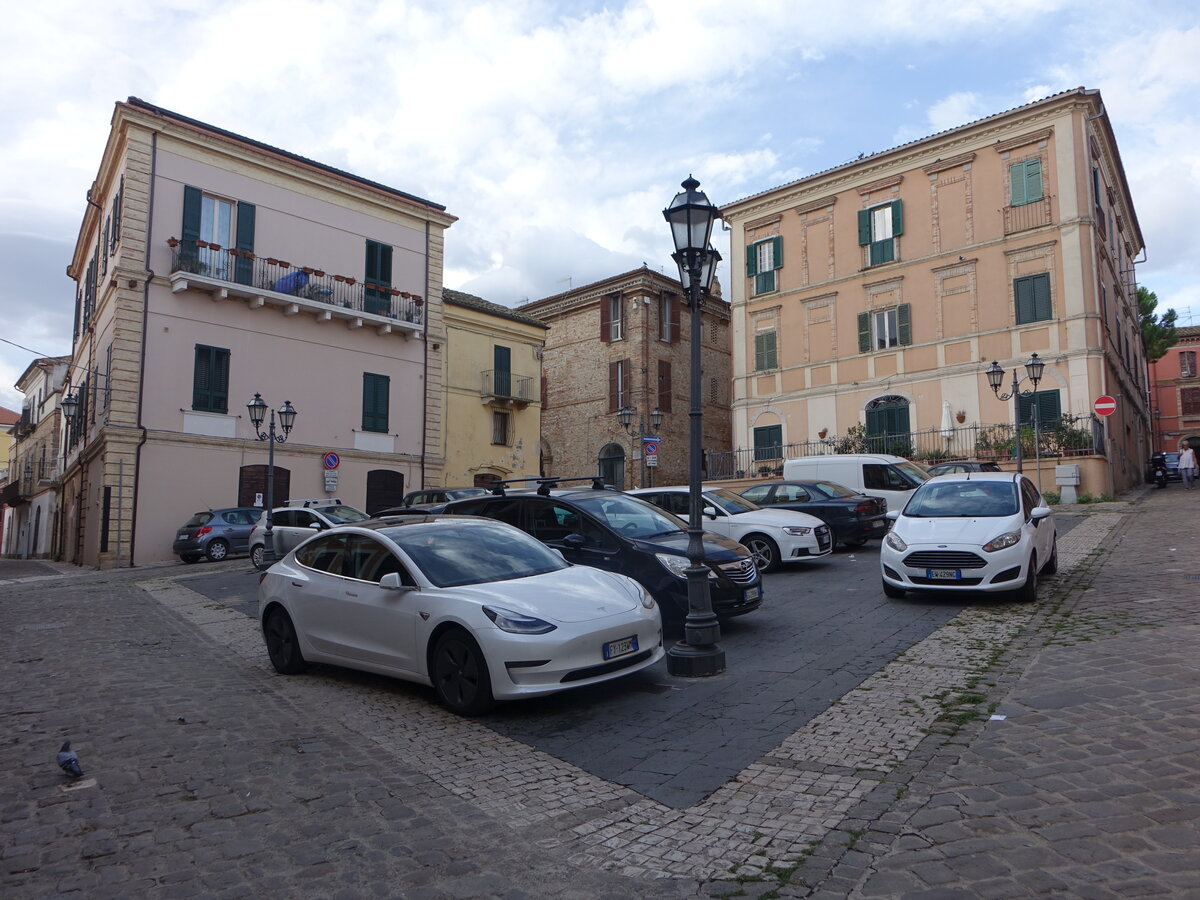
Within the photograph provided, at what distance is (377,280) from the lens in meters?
29.9

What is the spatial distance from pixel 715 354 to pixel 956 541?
35.0 m

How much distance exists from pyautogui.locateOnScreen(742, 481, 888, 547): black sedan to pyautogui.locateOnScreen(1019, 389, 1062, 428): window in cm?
1340

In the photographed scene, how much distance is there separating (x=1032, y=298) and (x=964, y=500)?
19763mm

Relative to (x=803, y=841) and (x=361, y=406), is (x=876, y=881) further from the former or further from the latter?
(x=361, y=406)

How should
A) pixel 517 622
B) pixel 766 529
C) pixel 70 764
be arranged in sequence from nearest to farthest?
pixel 70 764, pixel 517 622, pixel 766 529

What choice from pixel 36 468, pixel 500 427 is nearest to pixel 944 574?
pixel 500 427

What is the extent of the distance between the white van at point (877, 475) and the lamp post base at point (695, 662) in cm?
1128

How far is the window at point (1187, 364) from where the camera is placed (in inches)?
2392

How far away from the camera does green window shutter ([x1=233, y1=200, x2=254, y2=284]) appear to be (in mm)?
25938

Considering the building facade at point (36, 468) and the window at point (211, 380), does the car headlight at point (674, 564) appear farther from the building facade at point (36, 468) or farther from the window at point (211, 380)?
the building facade at point (36, 468)

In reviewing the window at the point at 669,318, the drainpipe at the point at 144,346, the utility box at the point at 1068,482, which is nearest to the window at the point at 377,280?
the drainpipe at the point at 144,346

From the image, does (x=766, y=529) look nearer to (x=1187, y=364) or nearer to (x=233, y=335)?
(x=233, y=335)

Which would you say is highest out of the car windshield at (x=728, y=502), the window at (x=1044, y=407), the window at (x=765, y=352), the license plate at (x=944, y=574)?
the window at (x=765, y=352)

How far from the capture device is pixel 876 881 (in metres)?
3.48
